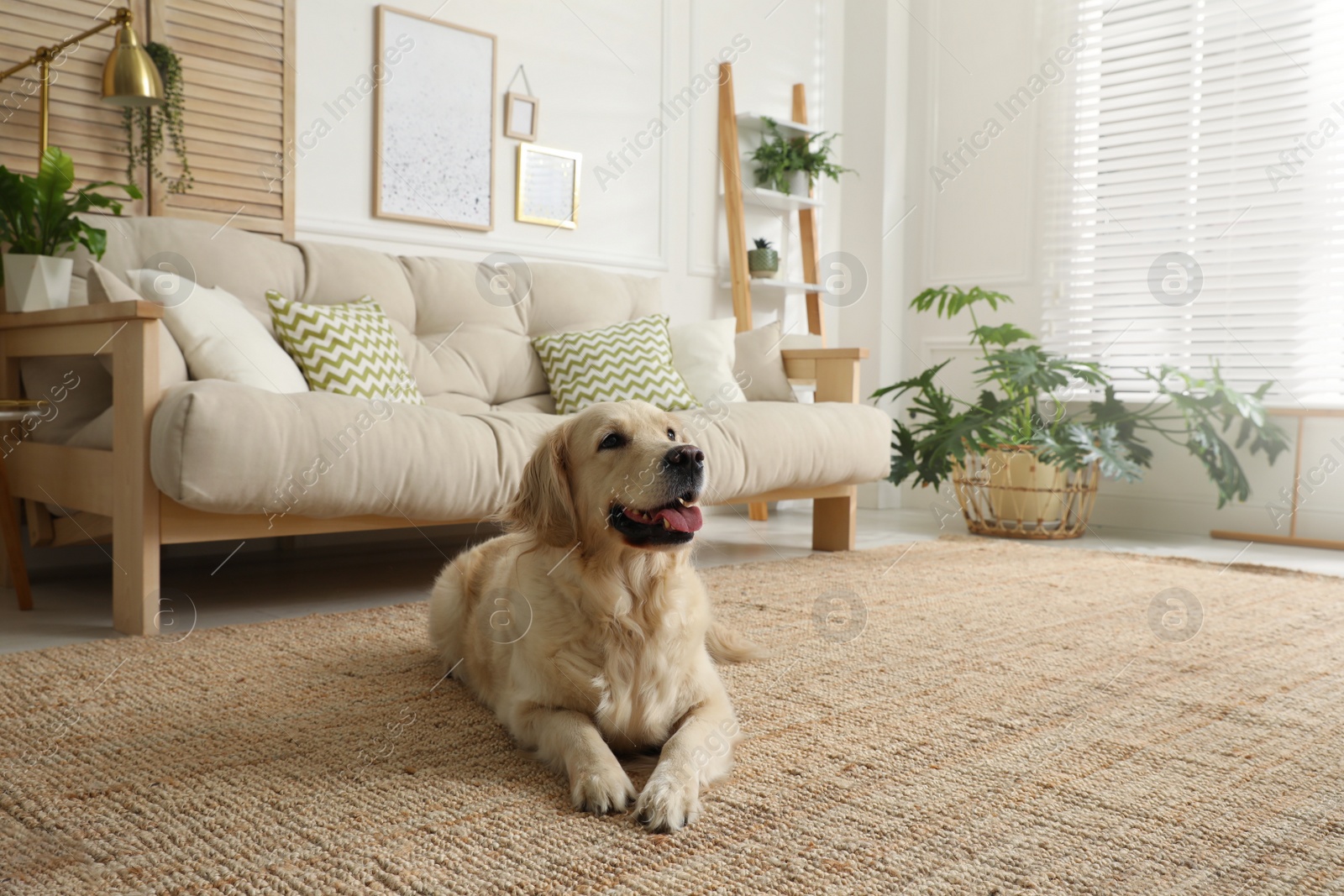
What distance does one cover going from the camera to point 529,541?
1.45 m

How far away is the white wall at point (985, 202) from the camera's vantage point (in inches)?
177

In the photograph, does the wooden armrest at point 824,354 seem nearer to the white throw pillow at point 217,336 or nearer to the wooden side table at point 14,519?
the white throw pillow at point 217,336

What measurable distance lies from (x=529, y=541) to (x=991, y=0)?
448 cm

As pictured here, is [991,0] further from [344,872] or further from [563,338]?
[344,872]

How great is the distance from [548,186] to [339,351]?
1616mm

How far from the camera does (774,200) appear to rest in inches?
184

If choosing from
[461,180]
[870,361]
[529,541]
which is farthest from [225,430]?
[870,361]

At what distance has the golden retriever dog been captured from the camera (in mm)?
1312

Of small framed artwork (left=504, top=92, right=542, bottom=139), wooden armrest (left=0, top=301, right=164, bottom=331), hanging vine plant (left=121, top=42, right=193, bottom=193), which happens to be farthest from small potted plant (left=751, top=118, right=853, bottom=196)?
wooden armrest (left=0, top=301, right=164, bottom=331)

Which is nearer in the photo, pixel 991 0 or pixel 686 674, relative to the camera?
pixel 686 674

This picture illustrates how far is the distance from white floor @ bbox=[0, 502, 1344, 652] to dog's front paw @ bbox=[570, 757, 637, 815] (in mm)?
1289

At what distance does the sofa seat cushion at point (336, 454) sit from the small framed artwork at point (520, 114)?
1.61m

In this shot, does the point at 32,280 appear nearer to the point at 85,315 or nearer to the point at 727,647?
the point at 85,315

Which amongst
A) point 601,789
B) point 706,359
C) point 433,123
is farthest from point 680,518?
point 433,123
